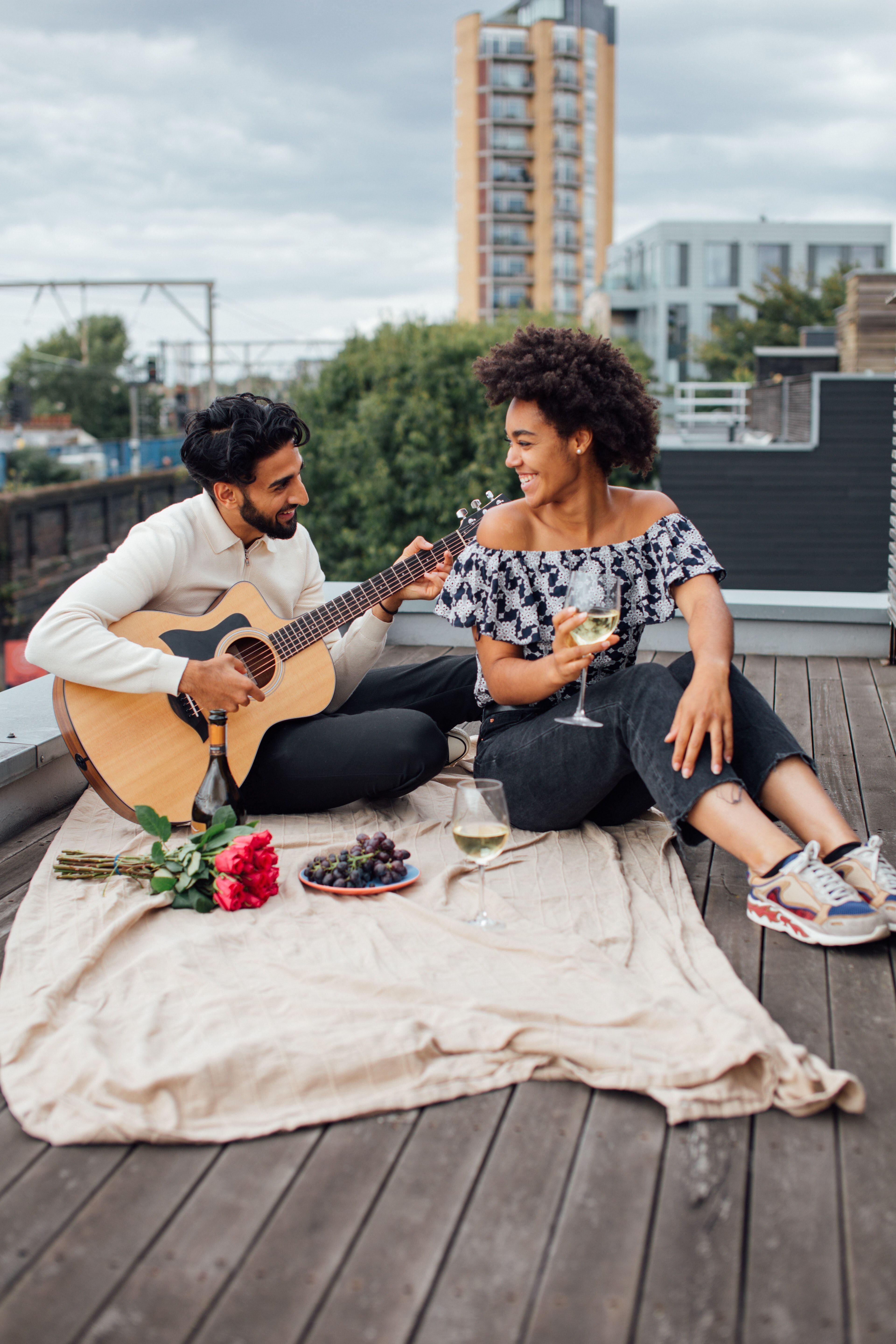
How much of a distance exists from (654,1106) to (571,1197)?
0.84 feet

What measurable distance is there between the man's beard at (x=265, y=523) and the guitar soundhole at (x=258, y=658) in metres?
0.28

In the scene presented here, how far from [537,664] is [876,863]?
0.80 meters

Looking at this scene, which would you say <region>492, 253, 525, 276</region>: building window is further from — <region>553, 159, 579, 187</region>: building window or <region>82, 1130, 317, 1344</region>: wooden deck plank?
<region>82, 1130, 317, 1344</region>: wooden deck plank

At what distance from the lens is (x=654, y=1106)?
1.64 metres

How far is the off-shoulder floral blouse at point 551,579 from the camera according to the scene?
2557mm

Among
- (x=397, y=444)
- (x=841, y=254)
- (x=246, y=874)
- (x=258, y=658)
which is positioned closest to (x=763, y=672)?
(x=258, y=658)

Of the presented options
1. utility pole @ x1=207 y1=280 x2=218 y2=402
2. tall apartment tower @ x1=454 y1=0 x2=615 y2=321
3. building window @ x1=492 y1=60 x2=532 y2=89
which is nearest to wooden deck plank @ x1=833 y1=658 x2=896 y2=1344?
utility pole @ x1=207 y1=280 x2=218 y2=402

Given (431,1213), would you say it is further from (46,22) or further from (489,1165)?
(46,22)

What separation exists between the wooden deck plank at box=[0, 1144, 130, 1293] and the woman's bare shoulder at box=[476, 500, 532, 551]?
5.01 feet

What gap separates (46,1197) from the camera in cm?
145

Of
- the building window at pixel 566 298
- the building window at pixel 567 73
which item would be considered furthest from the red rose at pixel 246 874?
the building window at pixel 567 73

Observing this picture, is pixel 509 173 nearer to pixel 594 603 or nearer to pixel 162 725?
pixel 162 725

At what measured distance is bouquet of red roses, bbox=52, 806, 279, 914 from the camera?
226 centimetres

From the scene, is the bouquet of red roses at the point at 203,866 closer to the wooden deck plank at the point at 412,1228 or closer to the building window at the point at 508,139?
the wooden deck plank at the point at 412,1228
